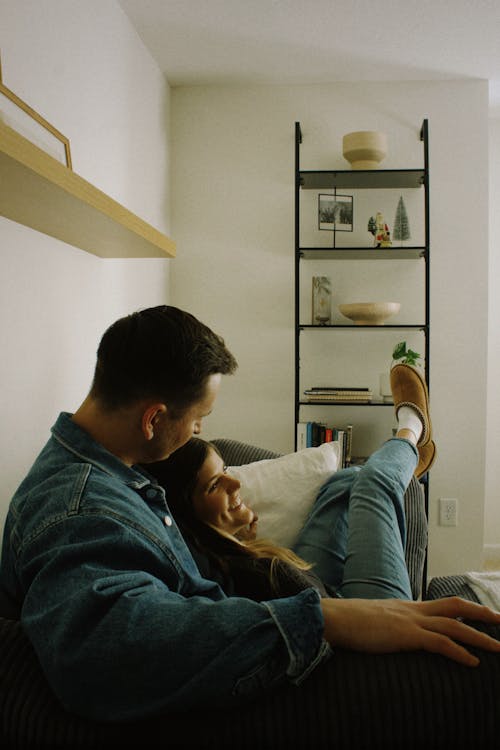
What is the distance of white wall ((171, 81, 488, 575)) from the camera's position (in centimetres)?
333

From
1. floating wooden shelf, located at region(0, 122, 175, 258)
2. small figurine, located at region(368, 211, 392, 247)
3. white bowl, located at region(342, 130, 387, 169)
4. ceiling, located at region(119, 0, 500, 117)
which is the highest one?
ceiling, located at region(119, 0, 500, 117)

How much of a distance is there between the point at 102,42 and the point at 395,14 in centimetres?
111

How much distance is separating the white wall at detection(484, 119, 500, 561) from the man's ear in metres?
3.09

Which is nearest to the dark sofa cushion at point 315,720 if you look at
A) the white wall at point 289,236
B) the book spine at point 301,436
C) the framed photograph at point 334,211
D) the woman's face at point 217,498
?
the woman's face at point 217,498

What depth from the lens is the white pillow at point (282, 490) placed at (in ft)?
5.91

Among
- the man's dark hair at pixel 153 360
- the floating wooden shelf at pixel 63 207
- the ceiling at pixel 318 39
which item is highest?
the ceiling at pixel 318 39

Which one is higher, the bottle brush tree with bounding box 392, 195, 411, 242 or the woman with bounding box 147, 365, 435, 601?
the bottle brush tree with bounding box 392, 195, 411, 242

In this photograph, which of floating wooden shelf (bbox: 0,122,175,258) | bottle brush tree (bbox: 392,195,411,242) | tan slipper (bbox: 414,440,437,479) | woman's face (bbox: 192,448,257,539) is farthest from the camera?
bottle brush tree (bbox: 392,195,411,242)

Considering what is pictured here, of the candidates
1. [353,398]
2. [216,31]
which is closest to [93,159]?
[216,31]

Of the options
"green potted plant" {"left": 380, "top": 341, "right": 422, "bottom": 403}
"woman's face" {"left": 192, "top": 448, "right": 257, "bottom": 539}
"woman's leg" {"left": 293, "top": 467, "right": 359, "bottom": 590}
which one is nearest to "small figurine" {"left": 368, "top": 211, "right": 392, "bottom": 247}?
"green potted plant" {"left": 380, "top": 341, "right": 422, "bottom": 403}

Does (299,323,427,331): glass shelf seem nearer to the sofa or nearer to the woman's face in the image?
the woman's face

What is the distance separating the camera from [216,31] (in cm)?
276

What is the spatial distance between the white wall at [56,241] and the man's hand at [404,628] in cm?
113

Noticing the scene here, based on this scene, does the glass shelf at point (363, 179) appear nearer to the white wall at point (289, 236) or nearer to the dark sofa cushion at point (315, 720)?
the white wall at point (289, 236)
